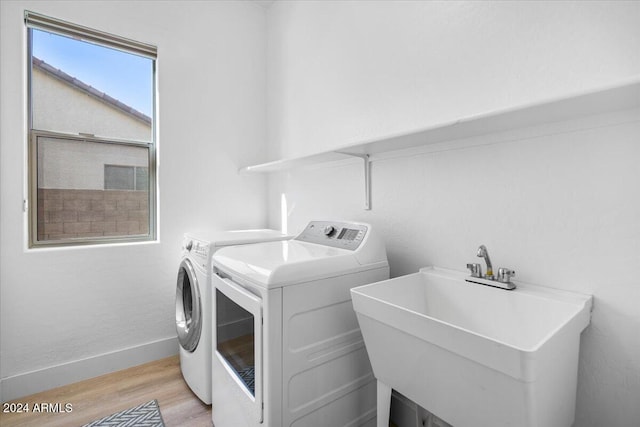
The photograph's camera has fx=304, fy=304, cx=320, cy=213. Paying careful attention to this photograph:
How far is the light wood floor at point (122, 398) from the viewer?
5.37 feet

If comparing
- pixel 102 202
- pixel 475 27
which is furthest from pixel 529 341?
pixel 102 202

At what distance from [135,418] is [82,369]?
67 cm

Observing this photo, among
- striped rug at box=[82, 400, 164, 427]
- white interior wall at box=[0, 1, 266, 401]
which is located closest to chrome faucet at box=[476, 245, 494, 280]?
striped rug at box=[82, 400, 164, 427]

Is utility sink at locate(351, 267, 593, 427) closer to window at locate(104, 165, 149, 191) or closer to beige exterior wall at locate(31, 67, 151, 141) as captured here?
window at locate(104, 165, 149, 191)

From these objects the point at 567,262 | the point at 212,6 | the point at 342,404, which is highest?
the point at 212,6

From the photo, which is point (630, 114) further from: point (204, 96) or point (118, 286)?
point (118, 286)

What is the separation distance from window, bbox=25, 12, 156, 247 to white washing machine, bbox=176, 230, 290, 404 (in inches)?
24.8

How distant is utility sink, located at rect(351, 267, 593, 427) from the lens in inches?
29.0

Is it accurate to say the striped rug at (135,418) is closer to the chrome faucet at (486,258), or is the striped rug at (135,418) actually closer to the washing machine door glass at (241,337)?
the washing machine door glass at (241,337)

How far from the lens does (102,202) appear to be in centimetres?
213

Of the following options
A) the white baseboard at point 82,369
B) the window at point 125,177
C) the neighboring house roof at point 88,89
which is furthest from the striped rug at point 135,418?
the neighboring house roof at point 88,89

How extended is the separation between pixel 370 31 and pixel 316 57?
0.53 m

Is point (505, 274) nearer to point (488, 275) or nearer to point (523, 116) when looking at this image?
point (488, 275)

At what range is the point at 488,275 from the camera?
48.2 inches
